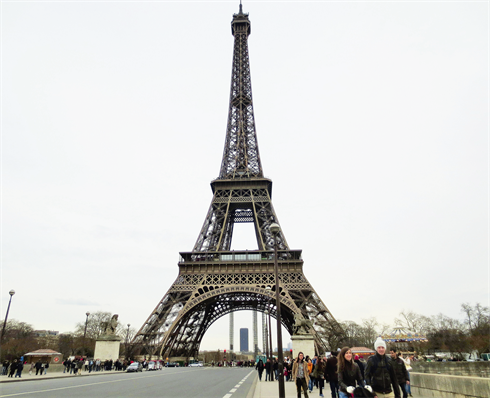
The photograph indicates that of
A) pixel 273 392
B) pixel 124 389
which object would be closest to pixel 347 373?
pixel 273 392

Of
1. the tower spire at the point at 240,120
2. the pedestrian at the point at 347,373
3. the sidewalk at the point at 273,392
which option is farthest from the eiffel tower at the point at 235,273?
the pedestrian at the point at 347,373

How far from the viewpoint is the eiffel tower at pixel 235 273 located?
122 ft

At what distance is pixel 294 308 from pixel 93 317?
77.0 m

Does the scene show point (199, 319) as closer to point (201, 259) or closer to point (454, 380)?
point (201, 259)

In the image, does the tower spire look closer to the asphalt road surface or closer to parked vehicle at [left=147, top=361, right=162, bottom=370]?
parked vehicle at [left=147, top=361, right=162, bottom=370]

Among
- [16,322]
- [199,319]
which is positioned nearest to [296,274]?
[199,319]

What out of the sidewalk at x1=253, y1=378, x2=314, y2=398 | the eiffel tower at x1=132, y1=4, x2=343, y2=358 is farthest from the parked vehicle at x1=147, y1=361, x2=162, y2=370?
the sidewalk at x1=253, y1=378, x2=314, y2=398

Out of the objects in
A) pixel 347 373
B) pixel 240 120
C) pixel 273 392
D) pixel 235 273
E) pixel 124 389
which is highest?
pixel 240 120

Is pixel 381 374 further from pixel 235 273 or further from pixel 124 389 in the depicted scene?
pixel 235 273

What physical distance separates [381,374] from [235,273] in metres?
37.2

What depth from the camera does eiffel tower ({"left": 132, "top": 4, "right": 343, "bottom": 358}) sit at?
37.3 m

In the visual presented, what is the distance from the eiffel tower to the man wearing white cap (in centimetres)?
2544

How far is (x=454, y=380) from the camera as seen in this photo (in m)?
10.1

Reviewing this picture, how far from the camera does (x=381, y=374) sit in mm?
5836
